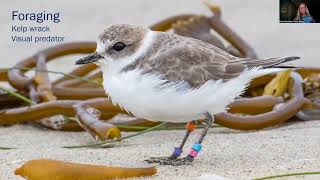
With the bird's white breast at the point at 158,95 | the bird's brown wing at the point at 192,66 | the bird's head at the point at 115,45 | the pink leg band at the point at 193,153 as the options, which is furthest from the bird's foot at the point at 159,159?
the bird's head at the point at 115,45

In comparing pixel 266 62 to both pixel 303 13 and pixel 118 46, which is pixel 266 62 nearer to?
pixel 118 46

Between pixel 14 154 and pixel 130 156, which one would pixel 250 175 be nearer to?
pixel 130 156

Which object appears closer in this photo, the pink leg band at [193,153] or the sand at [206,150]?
the sand at [206,150]

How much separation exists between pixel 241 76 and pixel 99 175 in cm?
105

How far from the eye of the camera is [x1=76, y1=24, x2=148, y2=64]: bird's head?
4.20 metres

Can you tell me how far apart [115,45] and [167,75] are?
330 mm

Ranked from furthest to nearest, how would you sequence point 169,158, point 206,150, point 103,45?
point 206,150 < point 169,158 < point 103,45

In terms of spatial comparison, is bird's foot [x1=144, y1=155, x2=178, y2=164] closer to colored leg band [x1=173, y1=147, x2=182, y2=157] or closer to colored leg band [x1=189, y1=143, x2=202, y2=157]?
colored leg band [x1=173, y1=147, x2=182, y2=157]

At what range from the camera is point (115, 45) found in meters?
4.21

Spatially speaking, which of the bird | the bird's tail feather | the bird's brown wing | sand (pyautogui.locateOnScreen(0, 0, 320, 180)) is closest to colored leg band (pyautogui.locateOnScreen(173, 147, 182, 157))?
the bird

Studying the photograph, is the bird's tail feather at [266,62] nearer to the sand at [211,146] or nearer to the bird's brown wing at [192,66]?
the bird's brown wing at [192,66]

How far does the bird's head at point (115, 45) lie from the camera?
13.8ft

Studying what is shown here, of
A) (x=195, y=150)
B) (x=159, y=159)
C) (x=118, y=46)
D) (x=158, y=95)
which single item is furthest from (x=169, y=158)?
(x=118, y=46)

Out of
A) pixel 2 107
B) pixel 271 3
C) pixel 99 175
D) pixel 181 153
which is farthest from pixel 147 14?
pixel 99 175
